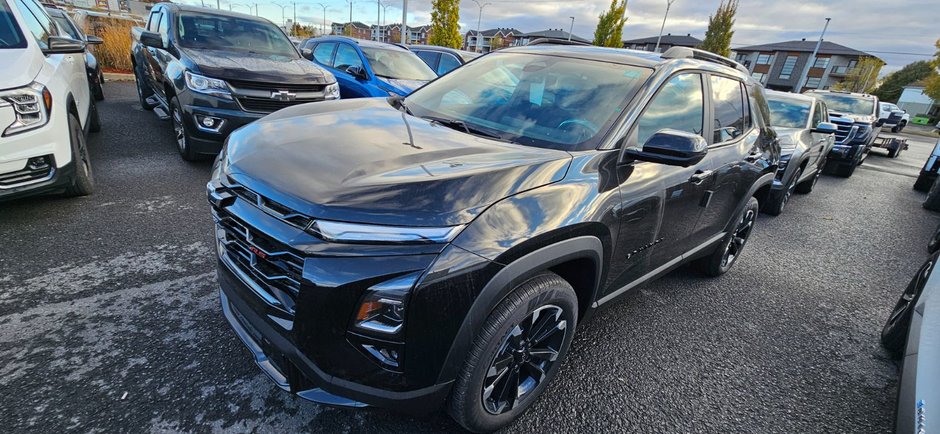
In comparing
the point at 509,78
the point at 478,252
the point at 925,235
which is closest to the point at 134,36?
the point at 509,78

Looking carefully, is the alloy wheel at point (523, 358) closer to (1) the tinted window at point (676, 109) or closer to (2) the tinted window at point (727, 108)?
(1) the tinted window at point (676, 109)

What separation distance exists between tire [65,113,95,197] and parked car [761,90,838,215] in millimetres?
7293

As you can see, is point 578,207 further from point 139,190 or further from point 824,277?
point 139,190

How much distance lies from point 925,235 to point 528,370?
733cm

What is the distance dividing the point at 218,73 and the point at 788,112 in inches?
336

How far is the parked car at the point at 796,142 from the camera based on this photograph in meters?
5.87

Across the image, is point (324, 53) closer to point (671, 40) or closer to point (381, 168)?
point (381, 168)

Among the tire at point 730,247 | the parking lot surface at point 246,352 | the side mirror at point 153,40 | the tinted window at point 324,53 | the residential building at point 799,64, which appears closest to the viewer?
the parking lot surface at point 246,352

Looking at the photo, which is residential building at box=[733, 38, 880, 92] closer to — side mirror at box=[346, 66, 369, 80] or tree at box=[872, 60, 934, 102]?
tree at box=[872, 60, 934, 102]

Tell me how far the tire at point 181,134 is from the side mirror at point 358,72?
2725 millimetres

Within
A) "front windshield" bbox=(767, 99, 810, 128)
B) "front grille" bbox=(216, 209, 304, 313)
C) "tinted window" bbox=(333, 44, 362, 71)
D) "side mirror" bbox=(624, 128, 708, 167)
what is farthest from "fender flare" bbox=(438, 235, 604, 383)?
"front windshield" bbox=(767, 99, 810, 128)

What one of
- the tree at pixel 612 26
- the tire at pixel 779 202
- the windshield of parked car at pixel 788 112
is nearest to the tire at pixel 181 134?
the tire at pixel 779 202

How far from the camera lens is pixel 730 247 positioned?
3959 mm

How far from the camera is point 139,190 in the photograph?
427 centimetres
